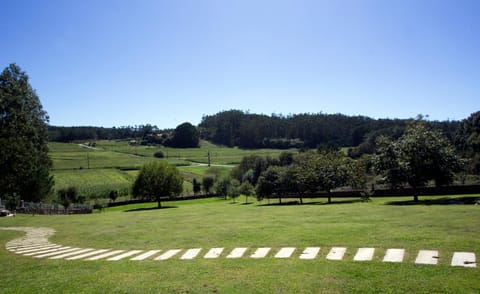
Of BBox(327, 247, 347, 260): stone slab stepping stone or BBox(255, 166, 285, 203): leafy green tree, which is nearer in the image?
BBox(327, 247, 347, 260): stone slab stepping stone

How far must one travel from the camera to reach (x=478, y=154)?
69812 mm

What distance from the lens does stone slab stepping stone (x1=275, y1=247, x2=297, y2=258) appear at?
1271 cm

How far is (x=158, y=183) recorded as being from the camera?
69812mm

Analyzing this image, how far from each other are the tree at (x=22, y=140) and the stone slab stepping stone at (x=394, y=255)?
44509 mm

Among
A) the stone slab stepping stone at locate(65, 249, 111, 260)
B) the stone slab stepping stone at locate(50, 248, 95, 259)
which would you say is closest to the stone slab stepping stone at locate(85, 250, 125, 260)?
the stone slab stepping stone at locate(65, 249, 111, 260)

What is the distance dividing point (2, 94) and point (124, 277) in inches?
1873

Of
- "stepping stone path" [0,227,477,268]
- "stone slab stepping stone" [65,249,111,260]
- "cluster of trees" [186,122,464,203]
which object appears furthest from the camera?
"cluster of trees" [186,122,464,203]

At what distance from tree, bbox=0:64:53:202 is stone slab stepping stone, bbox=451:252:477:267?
1824 inches

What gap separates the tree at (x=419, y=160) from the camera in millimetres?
38125

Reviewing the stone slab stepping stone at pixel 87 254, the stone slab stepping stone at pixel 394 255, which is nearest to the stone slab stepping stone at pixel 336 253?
the stone slab stepping stone at pixel 394 255

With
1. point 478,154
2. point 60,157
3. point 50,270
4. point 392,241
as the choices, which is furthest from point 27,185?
point 60,157

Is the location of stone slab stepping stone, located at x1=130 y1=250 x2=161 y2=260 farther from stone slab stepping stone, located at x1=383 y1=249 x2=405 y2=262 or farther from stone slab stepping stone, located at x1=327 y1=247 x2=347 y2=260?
stone slab stepping stone, located at x1=383 y1=249 x2=405 y2=262

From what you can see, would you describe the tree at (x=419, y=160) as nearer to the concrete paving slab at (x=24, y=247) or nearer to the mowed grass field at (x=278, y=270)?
the mowed grass field at (x=278, y=270)

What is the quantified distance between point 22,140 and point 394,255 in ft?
159
